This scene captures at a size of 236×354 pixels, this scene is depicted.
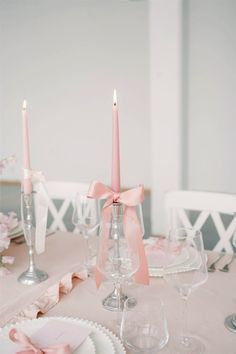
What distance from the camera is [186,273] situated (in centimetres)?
82

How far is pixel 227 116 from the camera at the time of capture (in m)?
3.96

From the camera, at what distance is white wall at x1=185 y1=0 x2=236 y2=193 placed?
3815 mm

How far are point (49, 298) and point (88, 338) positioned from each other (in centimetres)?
23

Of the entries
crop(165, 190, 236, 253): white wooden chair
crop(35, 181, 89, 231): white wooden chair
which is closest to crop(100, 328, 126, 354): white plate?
crop(165, 190, 236, 253): white wooden chair

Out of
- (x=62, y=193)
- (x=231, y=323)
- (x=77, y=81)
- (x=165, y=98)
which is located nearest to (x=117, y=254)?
(x=231, y=323)

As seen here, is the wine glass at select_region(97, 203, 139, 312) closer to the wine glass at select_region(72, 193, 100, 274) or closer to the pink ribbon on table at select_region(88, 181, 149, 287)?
the pink ribbon on table at select_region(88, 181, 149, 287)

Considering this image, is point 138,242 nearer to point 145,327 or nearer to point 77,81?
point 145,327

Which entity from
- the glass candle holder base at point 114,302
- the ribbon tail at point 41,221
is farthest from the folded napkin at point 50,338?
the ribbon tail at point 41,221

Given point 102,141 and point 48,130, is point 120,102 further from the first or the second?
point 48,130

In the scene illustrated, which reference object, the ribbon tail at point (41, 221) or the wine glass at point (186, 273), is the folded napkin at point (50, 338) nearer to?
the wine glass at point (186, 273)

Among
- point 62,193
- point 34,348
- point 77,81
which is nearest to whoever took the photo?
point 34,348

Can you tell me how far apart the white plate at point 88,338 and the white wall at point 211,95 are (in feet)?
10.9

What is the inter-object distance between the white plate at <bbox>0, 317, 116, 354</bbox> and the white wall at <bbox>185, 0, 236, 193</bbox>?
131 inches

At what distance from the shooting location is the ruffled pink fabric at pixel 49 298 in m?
0.90
